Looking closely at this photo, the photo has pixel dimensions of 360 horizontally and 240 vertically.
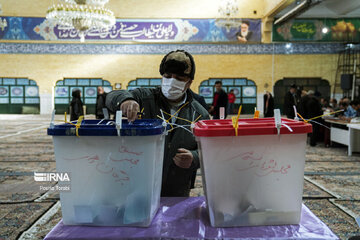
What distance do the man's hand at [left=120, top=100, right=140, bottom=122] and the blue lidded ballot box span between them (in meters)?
0.10

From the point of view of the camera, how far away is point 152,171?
0.91m

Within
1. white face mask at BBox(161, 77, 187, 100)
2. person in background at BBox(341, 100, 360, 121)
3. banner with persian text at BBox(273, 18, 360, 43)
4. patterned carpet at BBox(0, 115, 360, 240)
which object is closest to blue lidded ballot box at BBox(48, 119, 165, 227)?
white face mask at BBox(161, 77, 187, 100)

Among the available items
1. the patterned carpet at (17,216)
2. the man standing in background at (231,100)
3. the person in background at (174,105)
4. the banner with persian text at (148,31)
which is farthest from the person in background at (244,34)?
the person in background at (174,105)

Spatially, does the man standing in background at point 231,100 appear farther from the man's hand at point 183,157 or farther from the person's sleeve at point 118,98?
the man's hand at point 183,157

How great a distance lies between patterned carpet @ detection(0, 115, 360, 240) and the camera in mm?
2168

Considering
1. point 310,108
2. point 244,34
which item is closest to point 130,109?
→ point 310,108

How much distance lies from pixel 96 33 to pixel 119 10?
51.9 inches

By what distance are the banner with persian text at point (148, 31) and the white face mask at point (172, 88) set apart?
11.7 m

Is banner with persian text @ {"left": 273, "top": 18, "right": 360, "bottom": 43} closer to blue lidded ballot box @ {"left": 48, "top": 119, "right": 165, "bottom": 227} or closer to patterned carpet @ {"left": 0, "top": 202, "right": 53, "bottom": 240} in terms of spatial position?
patterned carpet @ {"left": 0, "top": 202, "right": 53, "bottom": 240}

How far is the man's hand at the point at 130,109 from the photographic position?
3.34 ft

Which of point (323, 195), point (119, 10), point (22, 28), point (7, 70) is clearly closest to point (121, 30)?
point (119, 10)

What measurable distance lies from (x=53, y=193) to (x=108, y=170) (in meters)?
2.30

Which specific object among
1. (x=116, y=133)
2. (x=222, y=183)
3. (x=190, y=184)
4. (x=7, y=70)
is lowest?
(x=190, y=184)

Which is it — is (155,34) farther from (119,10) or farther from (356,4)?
(356,4)
